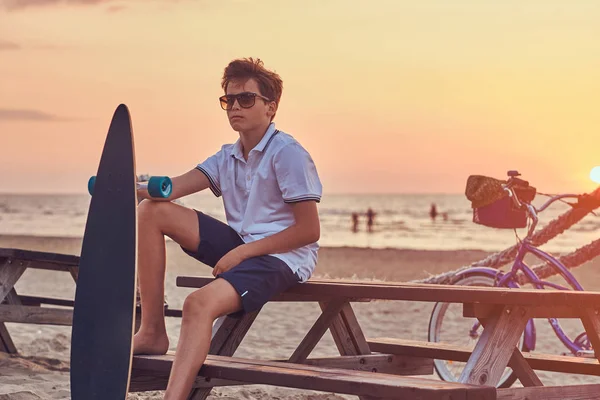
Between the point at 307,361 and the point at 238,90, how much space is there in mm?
1285

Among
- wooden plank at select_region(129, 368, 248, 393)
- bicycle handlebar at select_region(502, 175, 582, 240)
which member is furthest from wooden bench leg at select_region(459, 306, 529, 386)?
bicycle handlebar at select_region(502, 175, 582, 240)

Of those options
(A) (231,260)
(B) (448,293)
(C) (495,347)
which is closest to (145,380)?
(A) (231,260)

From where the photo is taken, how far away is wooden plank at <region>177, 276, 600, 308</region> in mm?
3479

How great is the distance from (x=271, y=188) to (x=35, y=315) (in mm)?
2703

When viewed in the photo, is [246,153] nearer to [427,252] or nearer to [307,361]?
[307,361]

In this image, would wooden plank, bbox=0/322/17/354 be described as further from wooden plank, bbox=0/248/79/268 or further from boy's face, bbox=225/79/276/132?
boy's face, bbox=225/79/276/132

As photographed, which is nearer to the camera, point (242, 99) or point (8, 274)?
point (242, 99)

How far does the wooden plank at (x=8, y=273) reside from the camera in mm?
5914

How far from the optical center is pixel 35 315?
5965 mm

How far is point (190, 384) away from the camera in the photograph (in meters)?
3.53

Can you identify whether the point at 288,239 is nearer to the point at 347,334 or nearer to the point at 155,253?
the point at 155,253

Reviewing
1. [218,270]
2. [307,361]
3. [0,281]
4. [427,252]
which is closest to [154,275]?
[218,270]

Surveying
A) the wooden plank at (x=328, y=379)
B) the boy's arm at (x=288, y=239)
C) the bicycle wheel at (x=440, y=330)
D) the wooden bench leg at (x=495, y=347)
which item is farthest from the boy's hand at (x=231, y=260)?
the bicycle wheel at (x=440, y=330)

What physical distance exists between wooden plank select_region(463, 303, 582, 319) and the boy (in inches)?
27.7
